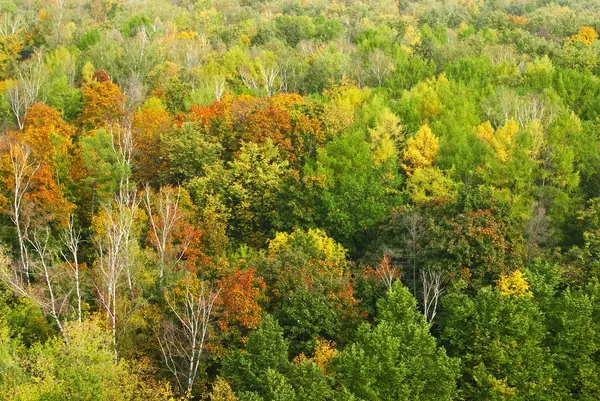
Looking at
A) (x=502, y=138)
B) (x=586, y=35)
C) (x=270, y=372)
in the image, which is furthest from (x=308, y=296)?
(x=586, y=35)

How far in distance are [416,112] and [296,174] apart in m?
17.3

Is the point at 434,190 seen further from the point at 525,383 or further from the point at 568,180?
the point at 525,383

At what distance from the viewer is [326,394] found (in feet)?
118

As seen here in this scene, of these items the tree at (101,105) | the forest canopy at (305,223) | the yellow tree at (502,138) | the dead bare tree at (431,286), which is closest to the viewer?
the forest canopy at (305,223)

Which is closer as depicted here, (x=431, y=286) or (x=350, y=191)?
(x=431, y=286)

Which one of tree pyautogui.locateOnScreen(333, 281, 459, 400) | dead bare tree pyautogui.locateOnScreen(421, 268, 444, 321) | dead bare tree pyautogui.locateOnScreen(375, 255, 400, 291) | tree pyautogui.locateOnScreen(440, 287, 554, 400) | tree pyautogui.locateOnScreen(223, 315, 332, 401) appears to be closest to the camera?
tree pyautogui.locateOnScreen(223, 315, 332, 401)

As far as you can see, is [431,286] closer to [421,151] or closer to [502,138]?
[421,151]

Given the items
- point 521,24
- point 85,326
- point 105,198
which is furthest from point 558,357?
point 521,24

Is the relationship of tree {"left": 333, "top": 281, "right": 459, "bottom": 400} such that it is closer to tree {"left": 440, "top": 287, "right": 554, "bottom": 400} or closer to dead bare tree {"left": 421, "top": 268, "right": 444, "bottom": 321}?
tree {"left": 440, "top": 287, "right": 554, "bottom": 400}

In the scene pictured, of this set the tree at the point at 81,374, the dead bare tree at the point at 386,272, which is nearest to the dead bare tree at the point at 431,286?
the dead bare tree at the point at 386,272

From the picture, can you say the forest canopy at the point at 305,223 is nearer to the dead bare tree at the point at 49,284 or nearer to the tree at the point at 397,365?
the tree at the point at 397,365

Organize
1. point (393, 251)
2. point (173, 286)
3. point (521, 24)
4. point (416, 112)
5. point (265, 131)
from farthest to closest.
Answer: point (521, 24) → point (416, 112) → point (265, 131) → point (393, 251) → point (173, 286)

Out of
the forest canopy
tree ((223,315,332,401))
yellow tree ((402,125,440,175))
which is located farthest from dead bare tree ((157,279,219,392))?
Result: yellow tree ((402,125,440,175))

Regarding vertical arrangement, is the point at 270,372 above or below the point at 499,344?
above
